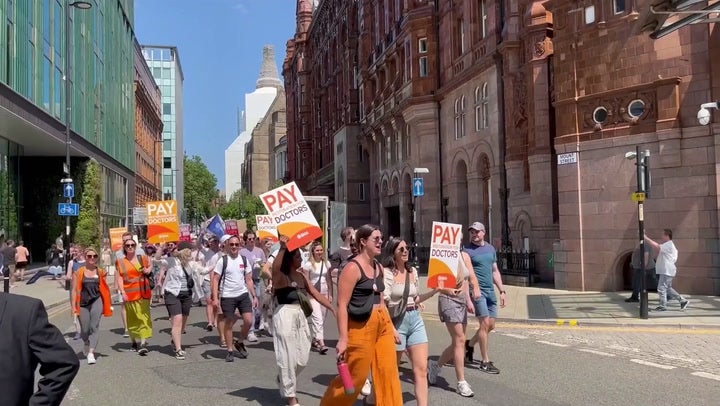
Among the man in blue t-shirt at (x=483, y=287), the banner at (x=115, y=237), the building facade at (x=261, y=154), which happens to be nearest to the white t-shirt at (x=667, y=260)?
the man in blue t-shirt at (x=483, y=287)

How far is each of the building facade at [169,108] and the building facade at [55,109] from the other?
5229 cm

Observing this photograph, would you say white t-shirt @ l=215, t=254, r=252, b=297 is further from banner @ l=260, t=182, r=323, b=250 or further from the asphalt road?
banner @ l=260, t=182, r=323, b=250

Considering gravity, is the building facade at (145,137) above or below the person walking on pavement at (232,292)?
above

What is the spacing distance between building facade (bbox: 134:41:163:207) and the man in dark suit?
180 ft

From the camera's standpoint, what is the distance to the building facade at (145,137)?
205 ft

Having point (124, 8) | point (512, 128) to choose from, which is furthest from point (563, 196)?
point (124, 8)

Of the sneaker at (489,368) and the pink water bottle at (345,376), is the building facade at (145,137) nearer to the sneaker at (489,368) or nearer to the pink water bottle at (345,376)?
the sneaker at (489,368)

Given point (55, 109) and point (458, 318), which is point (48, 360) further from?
point (55, 109)

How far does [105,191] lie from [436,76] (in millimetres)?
21744

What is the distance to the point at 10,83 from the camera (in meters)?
24.3

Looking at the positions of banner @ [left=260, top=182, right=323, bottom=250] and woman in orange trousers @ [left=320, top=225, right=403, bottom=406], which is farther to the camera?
banner @ [left=260, top=182, right=323, bottom=250]

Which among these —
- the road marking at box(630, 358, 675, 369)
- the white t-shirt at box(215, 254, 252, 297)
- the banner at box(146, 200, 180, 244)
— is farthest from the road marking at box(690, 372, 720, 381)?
the banner at box(146, 200, 180, 244)

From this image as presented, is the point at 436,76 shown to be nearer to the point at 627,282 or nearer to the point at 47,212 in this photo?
the point at 627,282

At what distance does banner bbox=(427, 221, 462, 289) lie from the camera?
7547mm
